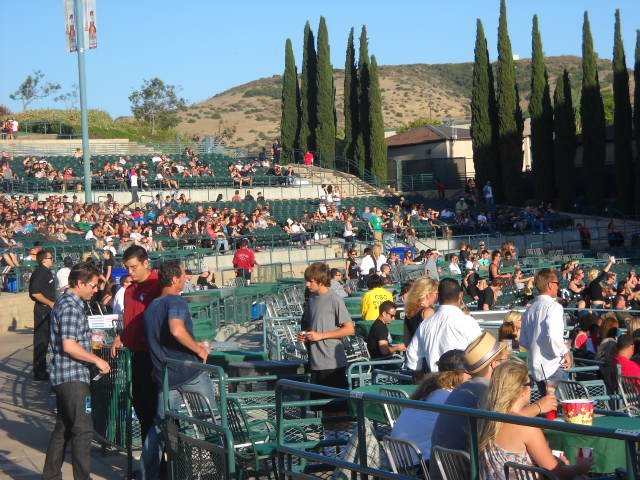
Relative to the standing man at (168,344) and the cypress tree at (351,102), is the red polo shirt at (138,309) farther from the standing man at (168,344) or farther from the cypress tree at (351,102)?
the cypress tree at (351,102)

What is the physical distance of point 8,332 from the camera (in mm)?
22438

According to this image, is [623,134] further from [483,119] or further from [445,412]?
[445,412]

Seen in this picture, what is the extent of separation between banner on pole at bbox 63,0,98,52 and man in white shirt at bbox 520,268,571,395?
20.3 m

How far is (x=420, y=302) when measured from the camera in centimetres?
900

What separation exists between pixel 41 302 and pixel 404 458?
9.21 meters

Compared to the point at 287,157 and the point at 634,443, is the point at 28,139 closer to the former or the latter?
the point at 287,157

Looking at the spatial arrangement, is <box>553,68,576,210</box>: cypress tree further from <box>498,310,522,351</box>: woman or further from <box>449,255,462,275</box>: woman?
<box>498,310,522,351</box>: woman

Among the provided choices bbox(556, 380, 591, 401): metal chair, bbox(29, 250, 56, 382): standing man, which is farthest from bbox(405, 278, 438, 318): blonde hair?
bbox(29, 250, 56, 382): standing man

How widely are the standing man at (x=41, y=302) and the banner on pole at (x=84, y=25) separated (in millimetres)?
14390

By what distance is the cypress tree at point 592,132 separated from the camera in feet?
153

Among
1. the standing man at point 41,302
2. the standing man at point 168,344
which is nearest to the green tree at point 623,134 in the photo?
the standing man at point 41,302

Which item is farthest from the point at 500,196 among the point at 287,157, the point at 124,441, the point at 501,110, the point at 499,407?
the point at 499,407

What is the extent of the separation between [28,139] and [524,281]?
118 ft

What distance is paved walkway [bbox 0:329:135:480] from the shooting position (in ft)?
31.4
